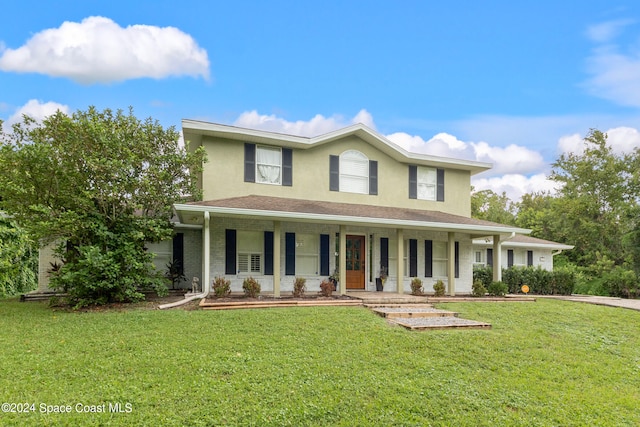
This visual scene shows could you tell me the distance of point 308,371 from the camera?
5.39 meters

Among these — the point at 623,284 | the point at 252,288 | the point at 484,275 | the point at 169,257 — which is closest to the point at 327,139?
the point at 252,288

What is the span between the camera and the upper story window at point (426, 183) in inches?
610

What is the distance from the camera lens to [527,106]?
61.5ft

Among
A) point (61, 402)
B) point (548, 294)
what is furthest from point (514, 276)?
point (61, 402)

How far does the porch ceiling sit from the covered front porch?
0.03m

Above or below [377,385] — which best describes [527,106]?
above

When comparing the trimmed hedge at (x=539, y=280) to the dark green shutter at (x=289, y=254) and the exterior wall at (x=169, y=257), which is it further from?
the exterior wall at (x=169, y=257)

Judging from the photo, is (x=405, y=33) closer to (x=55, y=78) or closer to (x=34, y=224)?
(x=34, y=224)

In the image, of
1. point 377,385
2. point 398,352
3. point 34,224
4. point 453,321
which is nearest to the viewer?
point 377,385

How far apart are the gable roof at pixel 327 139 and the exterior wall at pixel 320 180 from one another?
25 cm

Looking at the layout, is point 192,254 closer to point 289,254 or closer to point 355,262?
point 289,254

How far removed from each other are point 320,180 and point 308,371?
30.6ft

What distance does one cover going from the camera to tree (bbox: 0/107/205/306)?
9750mm

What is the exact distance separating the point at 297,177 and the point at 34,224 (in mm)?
7548
